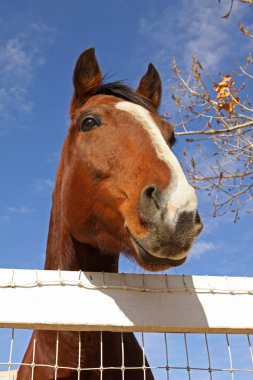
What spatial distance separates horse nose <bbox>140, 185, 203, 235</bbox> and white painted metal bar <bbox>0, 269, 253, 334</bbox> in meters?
0.36

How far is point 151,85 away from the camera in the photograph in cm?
414

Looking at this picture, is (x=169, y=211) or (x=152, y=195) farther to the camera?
(x=152, y=195)

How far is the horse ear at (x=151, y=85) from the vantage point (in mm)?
4125

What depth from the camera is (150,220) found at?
2215 mm

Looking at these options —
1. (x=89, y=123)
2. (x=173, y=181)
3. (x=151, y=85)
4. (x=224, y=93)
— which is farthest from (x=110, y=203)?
(x=224, y=93)

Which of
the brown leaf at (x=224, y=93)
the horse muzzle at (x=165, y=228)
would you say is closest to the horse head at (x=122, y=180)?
the horse muzzle at (x=165, y=228)

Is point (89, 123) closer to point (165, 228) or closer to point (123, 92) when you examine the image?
point (123, 92)

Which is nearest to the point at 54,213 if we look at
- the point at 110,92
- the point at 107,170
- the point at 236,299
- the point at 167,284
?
the point at 107,170

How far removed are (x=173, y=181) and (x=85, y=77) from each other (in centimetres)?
178

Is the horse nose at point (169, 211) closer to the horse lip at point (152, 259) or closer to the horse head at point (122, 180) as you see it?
the horse head at point (122, 180)

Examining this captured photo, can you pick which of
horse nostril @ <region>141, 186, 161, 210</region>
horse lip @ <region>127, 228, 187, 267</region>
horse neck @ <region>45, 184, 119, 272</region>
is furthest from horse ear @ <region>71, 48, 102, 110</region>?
horse lip @ <region>127, 228, 187, 267</region>

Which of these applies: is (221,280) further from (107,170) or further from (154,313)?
(107,170)

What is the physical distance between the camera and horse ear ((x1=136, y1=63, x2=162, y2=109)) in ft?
13.5

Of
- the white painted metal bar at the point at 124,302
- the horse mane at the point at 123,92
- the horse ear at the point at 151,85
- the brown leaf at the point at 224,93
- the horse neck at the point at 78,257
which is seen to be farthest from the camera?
the brown leaf at the point at 224,93
